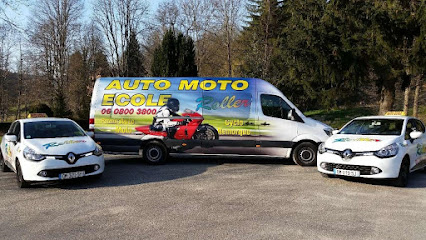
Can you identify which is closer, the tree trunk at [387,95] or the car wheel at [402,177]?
the car wheel at [402,177]

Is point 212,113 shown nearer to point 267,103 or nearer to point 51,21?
point 267,103

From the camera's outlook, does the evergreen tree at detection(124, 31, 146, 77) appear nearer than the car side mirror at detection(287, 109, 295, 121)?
No

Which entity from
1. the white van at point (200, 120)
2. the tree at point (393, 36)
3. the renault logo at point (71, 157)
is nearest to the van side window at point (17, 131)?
the renault logo at point (71, 157)

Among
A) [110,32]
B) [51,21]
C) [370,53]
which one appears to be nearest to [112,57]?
[110,32]

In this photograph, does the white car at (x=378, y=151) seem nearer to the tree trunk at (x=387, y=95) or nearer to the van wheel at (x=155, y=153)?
the van wheel at (x=155, y=153)

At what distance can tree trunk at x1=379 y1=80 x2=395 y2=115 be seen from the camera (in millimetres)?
19656

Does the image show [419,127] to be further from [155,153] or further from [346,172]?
[155,153]

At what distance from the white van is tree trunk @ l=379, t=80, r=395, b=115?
11854mm

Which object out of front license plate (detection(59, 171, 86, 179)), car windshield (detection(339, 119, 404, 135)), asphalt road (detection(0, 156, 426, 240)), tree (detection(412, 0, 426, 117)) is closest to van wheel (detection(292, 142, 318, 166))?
asphalt road (detection(0, 156, 426, 240))

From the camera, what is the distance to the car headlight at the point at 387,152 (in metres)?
7.20

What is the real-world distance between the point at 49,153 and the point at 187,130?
399 centimetres

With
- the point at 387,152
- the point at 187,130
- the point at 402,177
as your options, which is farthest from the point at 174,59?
the point at 402,177

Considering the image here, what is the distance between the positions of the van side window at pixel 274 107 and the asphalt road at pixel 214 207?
1.82 meters

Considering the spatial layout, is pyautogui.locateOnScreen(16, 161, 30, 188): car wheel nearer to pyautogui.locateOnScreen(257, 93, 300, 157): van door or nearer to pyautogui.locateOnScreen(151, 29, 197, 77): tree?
pyautogui.locateOnScreen(257, 93, 300, 157): van door
